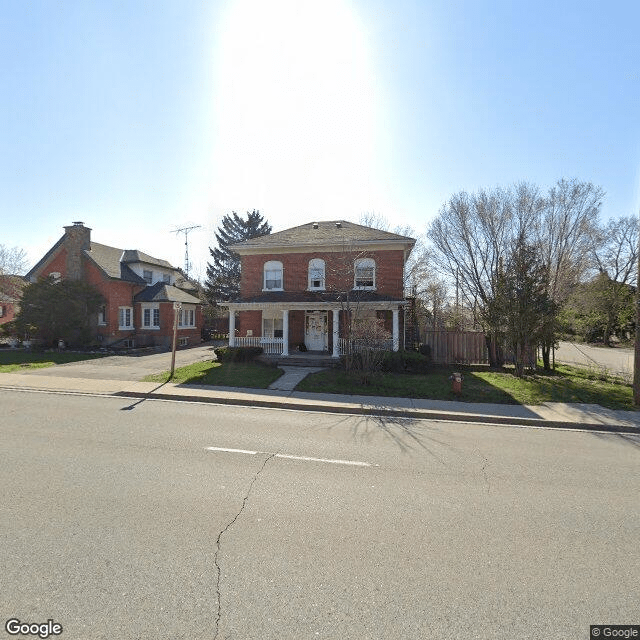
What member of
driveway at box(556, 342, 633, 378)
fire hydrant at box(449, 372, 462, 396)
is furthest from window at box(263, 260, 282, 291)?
driveway at box(556, 342, 633, 378)

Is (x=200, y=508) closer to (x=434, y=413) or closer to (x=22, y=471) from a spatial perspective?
(x=22, y=471)

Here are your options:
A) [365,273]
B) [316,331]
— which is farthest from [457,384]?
[316,331]

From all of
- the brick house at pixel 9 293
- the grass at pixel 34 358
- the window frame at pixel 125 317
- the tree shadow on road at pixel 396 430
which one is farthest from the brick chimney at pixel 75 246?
the tree shadow on road at pixel 396 430

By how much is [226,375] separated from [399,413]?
7272 millimetres

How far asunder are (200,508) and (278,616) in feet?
6.18

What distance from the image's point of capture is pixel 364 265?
20234mm

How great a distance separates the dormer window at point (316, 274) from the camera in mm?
20734

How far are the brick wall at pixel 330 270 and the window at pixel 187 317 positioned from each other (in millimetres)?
10010

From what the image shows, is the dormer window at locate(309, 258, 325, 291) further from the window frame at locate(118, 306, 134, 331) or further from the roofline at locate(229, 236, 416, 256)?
the window frame at locate(118, 306, 134, 331)

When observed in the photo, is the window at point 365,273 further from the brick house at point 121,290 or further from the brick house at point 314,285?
the brick house at point 121,290

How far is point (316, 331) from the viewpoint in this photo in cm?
2127

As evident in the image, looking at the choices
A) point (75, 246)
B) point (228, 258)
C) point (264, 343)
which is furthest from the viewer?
point (228, 258)

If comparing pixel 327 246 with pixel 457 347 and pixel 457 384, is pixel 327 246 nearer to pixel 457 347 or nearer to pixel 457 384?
pixel 457 347

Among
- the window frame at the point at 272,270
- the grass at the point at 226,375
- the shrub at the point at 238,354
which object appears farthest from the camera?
the window frame at the point at 272,270
